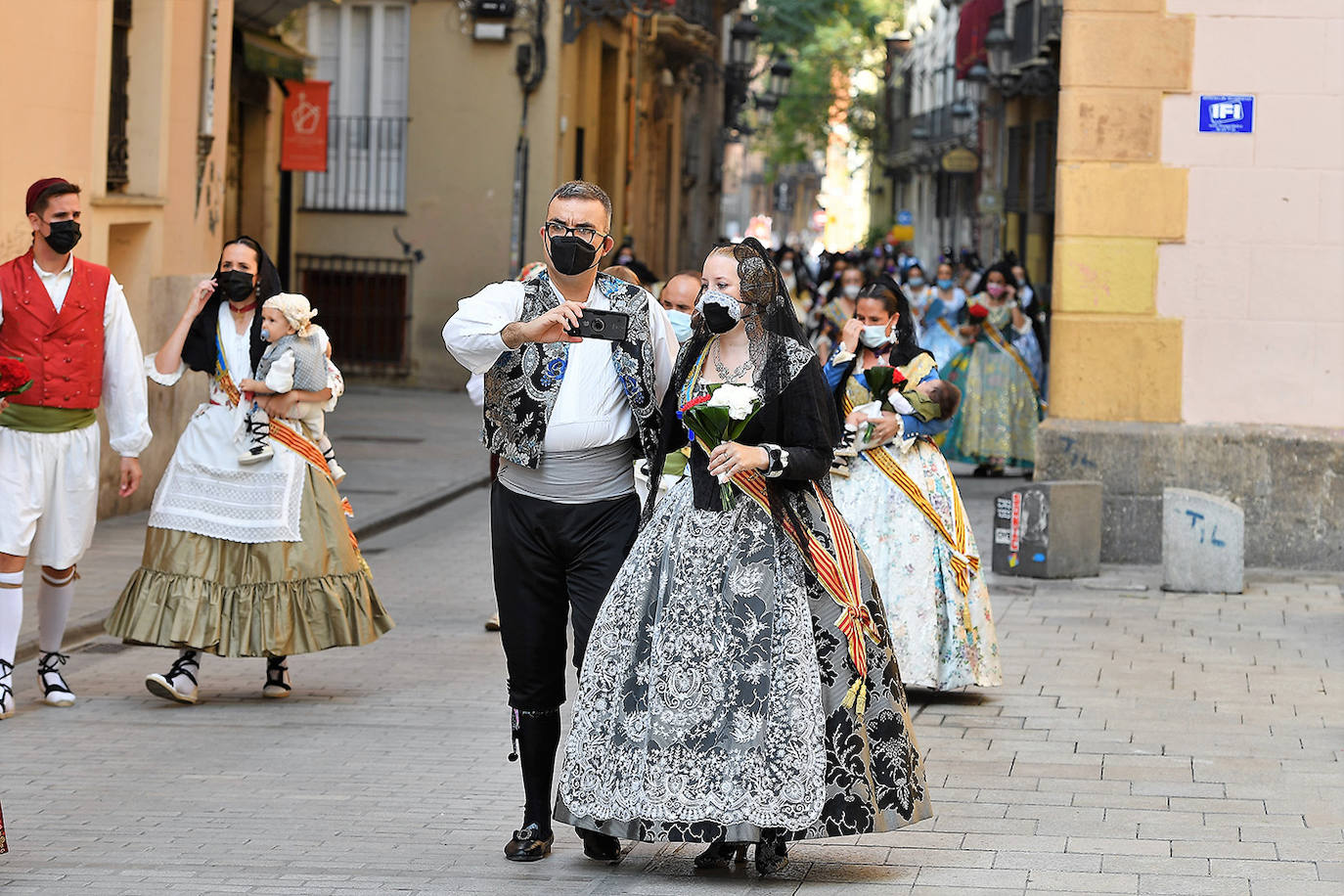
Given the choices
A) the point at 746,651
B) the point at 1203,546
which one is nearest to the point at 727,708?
the point at 746,651

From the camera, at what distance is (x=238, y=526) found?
26.7 ft

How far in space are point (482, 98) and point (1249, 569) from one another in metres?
14.6

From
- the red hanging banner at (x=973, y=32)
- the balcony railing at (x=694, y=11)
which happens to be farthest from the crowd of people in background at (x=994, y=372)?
the red hanging banner at (x=973, y=32)

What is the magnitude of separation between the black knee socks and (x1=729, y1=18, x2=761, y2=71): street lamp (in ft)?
92.7

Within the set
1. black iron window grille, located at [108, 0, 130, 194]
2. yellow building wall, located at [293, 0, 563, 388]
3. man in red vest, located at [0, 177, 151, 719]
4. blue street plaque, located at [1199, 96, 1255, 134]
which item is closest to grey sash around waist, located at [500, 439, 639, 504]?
man in red vest, located at [0, 177, 151, 719]

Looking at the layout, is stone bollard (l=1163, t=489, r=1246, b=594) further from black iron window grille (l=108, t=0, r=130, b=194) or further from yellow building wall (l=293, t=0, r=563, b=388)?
yellow building wall (l=293, t=0, r=563, b=388)

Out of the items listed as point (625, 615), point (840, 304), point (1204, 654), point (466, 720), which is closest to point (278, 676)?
point (466, 720)

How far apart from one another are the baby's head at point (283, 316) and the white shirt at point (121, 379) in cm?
51

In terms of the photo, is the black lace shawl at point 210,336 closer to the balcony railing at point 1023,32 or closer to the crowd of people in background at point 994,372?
the crowd of people in background at point 994,372

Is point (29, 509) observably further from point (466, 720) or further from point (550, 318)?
point (550, 318)

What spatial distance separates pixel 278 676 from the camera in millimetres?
8508

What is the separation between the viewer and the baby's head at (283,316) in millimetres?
8227

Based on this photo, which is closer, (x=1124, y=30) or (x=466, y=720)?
(x=466, y=720)

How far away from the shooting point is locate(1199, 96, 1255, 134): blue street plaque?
12.1 meters
